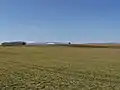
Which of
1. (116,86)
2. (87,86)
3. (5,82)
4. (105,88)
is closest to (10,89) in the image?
(5,82)

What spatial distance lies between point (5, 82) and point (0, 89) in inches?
65.6

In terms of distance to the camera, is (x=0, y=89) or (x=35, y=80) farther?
(x=35, y=80)

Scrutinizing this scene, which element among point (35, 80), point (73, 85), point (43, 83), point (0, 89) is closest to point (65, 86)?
point (73, 85)

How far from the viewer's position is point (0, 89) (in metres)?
10.9

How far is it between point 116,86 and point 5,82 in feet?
20.9

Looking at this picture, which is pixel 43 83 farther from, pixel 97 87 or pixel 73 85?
pixel 97 87

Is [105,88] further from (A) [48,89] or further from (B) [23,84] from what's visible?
(B) [23,84]

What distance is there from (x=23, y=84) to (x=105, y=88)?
14.9ft

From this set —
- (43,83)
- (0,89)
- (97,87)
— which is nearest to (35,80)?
(43,83)

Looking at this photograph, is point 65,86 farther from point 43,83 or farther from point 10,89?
point 10,89

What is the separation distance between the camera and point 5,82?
41.3ft

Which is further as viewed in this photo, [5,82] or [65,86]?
[5,82]

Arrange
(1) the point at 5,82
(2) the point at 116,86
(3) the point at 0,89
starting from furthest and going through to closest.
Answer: (1) the point at 5,82, (2) the point at 116,86, (3) the point at 0,89

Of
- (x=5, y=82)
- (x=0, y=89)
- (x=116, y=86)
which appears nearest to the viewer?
(x=0, y=89)
